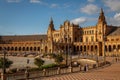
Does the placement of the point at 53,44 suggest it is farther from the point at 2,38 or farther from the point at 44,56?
Result: the point at 2,38

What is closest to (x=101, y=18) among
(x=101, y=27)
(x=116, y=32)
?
(x=101, y=27)

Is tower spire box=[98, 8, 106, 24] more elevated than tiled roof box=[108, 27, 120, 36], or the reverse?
tower spire box=[98, 8, 106, 24]

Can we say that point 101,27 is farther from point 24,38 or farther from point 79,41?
point 24,38

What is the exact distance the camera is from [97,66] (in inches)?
2146

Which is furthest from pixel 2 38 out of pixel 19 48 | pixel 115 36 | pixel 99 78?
pixel 99 78

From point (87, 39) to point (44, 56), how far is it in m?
32.4

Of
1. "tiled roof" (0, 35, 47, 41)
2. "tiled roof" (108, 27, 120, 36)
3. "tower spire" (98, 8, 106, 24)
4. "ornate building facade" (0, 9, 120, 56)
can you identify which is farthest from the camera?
"tiled roof" (0, 35, 47, 41)

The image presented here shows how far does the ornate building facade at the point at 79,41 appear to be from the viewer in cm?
11190

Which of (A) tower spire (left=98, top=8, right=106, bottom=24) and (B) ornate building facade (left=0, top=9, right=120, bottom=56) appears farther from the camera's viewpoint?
(A) tower spire (left=98, top=8, right=106, bottom=24)

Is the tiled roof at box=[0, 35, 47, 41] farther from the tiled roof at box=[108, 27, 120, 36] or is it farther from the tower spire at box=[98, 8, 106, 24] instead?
the tiled roof at box=[108, 27, 120, 36]

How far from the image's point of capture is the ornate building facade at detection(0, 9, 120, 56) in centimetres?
11190

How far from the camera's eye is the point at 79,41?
134 metres

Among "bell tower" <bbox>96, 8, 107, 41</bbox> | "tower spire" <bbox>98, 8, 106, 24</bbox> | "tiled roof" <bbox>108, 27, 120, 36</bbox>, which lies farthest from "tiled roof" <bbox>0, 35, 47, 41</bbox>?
"tiled roof" <bbox>108, 27, 120, 36</bbox>

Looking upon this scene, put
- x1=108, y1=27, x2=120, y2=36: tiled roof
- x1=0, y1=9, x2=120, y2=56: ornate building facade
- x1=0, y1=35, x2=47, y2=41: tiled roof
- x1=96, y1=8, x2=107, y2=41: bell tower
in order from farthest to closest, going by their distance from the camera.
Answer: x1=0, y1=35, x2=47, y2=41: tiled roof
x1=96, y1=8, x2=107, y2=41: bell tower
x1=108, y1=27, x2=120, y2=36: tiled roof
x1=0, y1=9, x2=120, y2=56: ornate building facade
